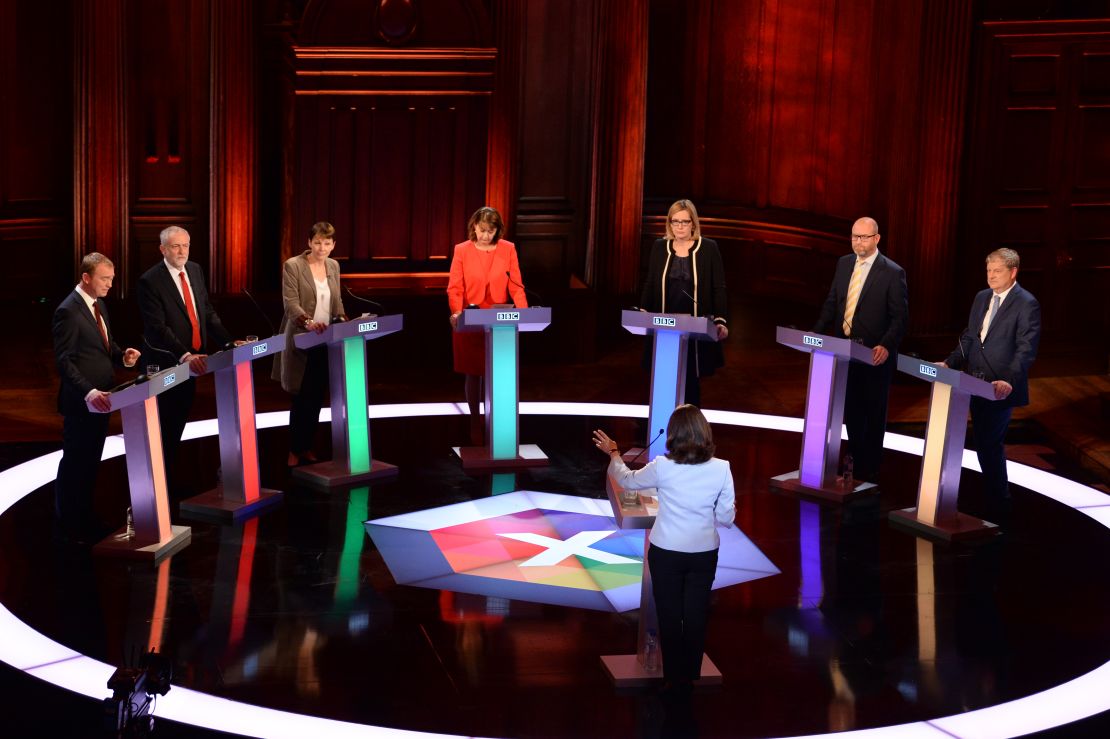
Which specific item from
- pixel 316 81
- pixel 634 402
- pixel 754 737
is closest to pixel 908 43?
pixel 634 402

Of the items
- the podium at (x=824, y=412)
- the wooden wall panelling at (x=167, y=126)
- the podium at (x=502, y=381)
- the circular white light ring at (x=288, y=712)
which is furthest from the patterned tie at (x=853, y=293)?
the wooden wall panelling at (x=167, y=126)

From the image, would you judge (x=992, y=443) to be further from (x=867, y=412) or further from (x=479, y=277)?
(x=479, y=277)

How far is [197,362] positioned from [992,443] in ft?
13.6

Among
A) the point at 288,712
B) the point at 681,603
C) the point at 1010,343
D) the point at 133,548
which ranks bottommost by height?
the point at 288,712

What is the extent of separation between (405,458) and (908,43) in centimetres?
547

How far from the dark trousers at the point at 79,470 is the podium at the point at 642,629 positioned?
2.71 m

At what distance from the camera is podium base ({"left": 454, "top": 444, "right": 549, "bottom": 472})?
27.9 ft

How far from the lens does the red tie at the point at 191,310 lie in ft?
24.1

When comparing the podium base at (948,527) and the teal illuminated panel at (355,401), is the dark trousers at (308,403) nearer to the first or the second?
the teal illuminated panel at (355,401)

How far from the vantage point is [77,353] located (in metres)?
6.66

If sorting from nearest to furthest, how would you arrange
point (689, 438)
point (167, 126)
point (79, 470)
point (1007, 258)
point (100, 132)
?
point (689, 438) < point (79, 470) < point (1007, 258) < point (100, 132) < point (167, 126)

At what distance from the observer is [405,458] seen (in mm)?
8672

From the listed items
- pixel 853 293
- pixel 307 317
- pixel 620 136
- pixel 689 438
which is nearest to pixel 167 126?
pixel 620 136

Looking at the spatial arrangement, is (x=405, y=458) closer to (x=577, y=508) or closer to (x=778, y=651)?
(x=577, y=508)
